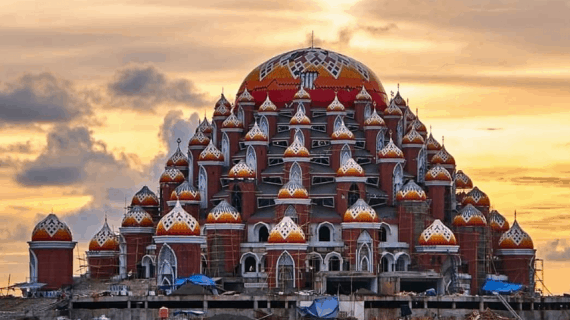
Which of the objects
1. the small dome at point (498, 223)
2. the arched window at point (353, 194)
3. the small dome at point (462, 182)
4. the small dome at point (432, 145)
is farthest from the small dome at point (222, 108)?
the small dome at point (498, 223)

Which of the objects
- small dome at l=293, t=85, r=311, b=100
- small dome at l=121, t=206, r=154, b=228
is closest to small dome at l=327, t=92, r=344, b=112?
small dome at l=293, t=85, r=311, b=100

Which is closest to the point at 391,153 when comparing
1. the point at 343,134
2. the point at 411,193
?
the point at 343,134

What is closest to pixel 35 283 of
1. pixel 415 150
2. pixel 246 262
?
pixel 246 262

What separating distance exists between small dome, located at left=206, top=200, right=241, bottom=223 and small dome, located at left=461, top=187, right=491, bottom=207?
26.9 m

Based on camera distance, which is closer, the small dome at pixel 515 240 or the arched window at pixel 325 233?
the arched window at pixel 325 233

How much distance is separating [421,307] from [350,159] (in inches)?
732

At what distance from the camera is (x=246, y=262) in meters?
146

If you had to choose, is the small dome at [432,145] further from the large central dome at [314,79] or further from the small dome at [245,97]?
the small dome at [245,97]

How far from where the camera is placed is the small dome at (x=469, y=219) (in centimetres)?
15075

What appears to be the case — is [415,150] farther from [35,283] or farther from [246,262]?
[35,283]

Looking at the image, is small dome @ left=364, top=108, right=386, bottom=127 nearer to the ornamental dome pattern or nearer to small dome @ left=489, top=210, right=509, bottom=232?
the ornamental dome pattern

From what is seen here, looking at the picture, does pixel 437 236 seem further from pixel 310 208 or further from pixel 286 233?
pixel 286 233

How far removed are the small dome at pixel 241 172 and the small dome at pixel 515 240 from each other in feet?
88.9

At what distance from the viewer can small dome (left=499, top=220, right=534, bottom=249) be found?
517ft
